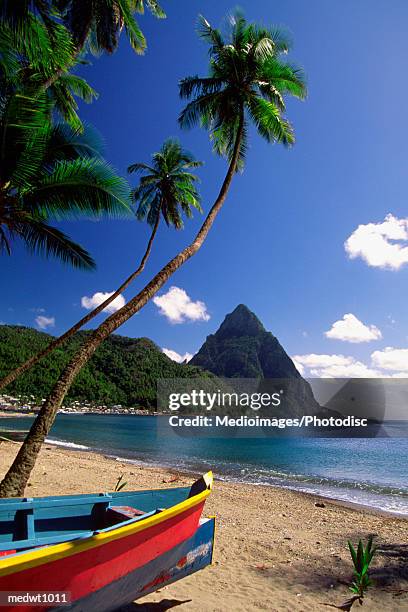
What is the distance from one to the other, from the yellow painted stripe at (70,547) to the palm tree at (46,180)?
626 cm

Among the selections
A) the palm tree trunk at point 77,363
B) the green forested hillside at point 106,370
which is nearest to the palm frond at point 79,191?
the palm tree trunk at point 77,363

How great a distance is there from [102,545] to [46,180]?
666 cm

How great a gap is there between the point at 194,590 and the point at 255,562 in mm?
1613

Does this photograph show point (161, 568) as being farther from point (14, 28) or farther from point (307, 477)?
point (307, 477)

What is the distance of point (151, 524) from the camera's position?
11.0 feet

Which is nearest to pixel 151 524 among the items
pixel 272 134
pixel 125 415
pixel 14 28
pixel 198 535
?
pixel 198 535

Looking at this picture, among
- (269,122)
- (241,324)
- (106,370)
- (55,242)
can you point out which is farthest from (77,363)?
(241,324)

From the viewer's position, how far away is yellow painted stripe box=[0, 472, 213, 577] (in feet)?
7.90

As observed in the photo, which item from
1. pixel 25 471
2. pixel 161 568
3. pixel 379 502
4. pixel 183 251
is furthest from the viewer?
pixel 379 502

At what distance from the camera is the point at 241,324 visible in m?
169

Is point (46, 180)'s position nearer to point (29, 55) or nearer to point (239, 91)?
point (29, 55)

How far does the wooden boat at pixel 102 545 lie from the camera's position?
8.55ft

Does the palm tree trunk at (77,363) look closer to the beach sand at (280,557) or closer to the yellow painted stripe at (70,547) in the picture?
the beach sand at (280,557)

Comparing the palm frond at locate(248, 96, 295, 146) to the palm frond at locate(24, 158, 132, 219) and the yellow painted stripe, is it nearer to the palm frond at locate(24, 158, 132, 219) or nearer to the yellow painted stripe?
the palm frond at locate(24, 158, 132, 219)
